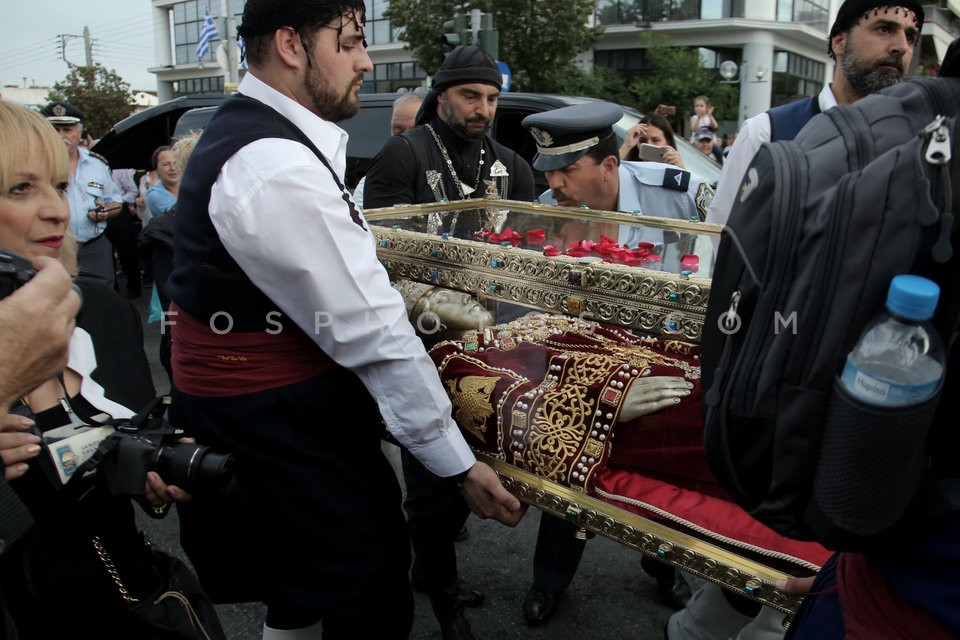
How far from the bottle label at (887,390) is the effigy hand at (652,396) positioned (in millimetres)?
932

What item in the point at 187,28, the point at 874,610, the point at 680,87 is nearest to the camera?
the point at 874,610

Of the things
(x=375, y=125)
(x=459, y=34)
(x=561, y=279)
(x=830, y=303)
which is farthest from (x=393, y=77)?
(x=830, y=303)

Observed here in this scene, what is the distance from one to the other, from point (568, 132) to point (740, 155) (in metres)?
0.62

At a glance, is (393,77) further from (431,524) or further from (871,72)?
(431,524)

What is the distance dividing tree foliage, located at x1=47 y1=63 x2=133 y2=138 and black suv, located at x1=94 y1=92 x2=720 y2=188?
12829 millimetres

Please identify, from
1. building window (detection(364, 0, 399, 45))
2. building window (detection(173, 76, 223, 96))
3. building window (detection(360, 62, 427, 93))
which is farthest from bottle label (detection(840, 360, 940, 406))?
building window (detection(173, 76, 223, 96))

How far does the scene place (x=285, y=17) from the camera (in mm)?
1613

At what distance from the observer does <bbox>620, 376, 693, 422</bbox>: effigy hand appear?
1.72 meters

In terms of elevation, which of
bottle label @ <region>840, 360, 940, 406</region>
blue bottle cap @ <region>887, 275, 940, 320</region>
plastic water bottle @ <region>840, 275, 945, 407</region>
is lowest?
bottle label @ <region>840, 360, 940, 406</region>

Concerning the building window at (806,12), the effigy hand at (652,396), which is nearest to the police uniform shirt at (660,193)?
the effigy hand at (652,396)

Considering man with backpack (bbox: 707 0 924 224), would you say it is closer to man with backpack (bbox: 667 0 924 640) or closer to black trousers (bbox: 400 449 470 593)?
man with backpack (bbox: 667 0 924 640)

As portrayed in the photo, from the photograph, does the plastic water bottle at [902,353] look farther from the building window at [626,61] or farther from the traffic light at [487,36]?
the building window at [626,61]

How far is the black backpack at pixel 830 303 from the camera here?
785mm

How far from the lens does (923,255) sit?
2.58 feet
